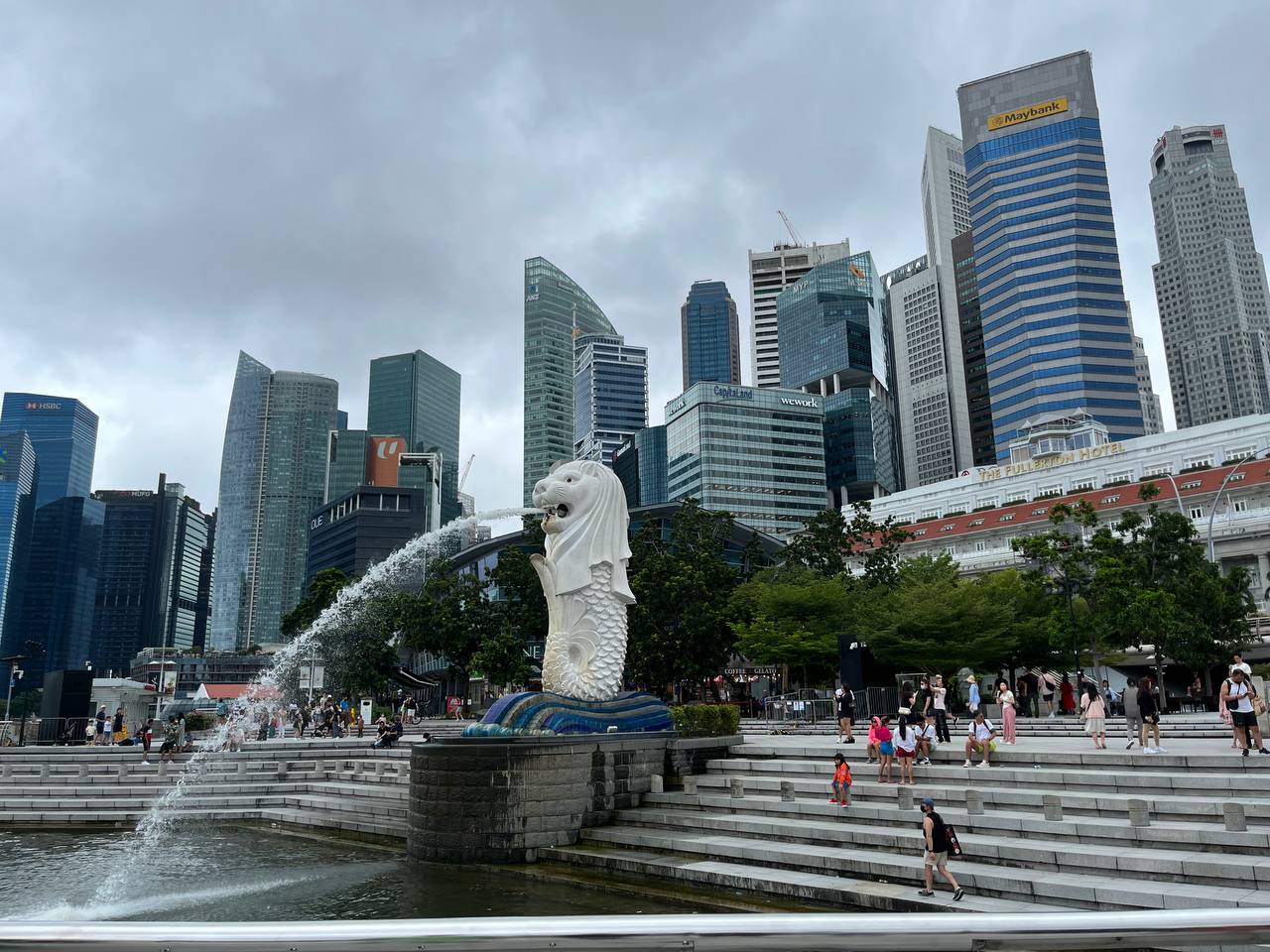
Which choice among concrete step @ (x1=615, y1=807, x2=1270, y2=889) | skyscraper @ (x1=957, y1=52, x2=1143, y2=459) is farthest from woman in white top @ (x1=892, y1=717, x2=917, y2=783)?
skyscraper @ (x1=957, y1=52, x2=1143, y2=459)

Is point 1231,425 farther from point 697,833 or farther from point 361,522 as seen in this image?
point 361,522

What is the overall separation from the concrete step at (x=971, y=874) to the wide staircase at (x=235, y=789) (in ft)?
23.4

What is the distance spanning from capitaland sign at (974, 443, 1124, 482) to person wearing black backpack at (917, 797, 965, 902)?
78.9 meters

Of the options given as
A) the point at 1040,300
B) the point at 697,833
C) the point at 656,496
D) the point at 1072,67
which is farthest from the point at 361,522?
the point at 697,833

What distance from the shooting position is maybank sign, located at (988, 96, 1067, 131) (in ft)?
463

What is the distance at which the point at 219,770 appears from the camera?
84.8 ft

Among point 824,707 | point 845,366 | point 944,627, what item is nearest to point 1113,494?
point 944,627

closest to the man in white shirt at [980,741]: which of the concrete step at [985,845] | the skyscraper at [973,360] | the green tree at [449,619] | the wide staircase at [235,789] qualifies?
the concrete step at [985,845]

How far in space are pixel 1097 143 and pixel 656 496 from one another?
8895 cm

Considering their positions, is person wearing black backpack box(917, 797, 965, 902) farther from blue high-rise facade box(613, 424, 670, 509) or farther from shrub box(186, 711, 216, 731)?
blue high-rise facade box(613, 424, 670, 509)

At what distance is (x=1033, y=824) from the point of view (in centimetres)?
1350

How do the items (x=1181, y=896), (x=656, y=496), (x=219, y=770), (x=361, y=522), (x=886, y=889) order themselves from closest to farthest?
(x=1181, y=896) < (x=886, y=889) < (x=219, y=770) < (x=361, y=522) < (x=656, y=496)

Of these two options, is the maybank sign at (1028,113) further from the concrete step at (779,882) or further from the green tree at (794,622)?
the concrete step at (779,882)

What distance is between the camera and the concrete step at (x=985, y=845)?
11250 millimetres
